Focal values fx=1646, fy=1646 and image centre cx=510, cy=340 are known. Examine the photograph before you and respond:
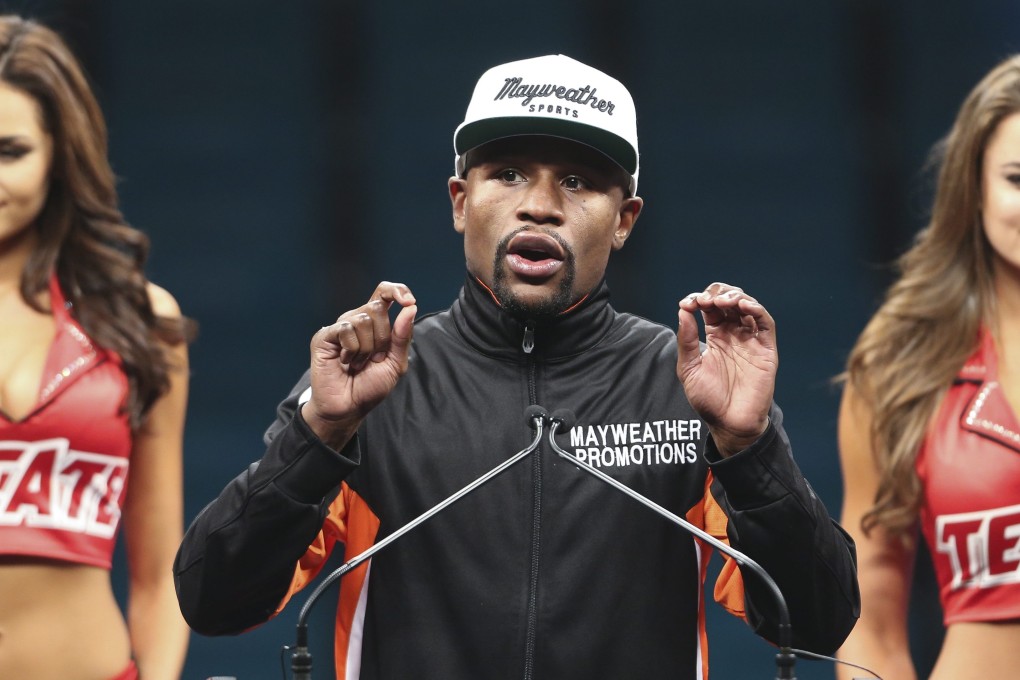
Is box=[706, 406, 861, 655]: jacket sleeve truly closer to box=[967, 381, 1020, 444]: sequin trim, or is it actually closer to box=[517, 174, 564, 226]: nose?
box=[517, 174, 564, 226]: nose

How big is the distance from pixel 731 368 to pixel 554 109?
0.41 metres

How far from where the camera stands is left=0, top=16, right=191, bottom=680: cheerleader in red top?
2367 mm

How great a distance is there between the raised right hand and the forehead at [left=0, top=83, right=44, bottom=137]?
873 mm

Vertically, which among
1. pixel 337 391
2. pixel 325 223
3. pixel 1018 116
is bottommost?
pixel 337 391

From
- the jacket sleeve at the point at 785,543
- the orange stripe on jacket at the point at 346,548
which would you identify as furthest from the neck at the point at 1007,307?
the orange stripe on jacket at the point at 346,548

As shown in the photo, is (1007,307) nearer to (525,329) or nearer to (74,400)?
(525,329)

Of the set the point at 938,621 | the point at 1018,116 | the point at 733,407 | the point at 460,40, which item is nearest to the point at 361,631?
the point at 733,407

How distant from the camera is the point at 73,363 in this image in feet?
8.04

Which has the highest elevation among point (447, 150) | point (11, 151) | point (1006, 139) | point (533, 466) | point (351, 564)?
point (447, 150)

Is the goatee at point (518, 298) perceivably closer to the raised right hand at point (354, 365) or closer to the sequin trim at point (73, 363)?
the raised right hand at point (354, 365)

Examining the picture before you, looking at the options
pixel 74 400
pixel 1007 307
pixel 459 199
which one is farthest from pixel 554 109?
pixel 1007 307

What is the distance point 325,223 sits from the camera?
4.00 meters

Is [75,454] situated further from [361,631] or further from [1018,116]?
[1018,116]

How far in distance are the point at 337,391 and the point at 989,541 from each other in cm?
115
